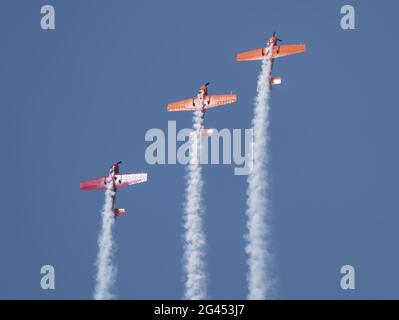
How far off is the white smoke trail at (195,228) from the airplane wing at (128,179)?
256cm

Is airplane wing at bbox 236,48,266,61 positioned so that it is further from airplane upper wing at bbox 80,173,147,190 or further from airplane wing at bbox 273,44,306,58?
airplane upper wing at bbox 80,173,147,190

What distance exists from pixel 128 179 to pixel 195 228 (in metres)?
4.96

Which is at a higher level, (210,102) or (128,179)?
(210,102)

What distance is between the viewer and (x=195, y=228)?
71.8 meters

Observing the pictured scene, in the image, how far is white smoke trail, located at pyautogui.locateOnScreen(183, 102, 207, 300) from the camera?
68312 mm

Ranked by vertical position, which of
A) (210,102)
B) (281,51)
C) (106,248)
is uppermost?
(281,51)

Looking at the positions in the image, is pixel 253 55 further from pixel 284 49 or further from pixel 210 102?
pixel 210 102

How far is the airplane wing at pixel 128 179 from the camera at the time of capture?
74.0 metres

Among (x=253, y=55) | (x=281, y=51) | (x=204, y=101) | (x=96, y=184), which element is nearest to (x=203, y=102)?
(x=204, y=101)

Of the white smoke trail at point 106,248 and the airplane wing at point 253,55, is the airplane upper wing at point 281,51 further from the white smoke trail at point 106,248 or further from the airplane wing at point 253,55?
the white smoke trail at point 106,248

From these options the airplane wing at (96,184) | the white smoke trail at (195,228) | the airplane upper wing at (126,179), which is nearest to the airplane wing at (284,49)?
the white smoke trail at (195,228)

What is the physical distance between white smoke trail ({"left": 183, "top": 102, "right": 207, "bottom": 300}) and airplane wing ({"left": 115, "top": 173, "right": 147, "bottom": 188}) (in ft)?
8.41

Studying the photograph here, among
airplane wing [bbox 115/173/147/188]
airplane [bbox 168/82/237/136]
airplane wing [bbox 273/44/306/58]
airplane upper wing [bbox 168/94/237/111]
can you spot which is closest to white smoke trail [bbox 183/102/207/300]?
airplane [bbox 168/82/237/136]
